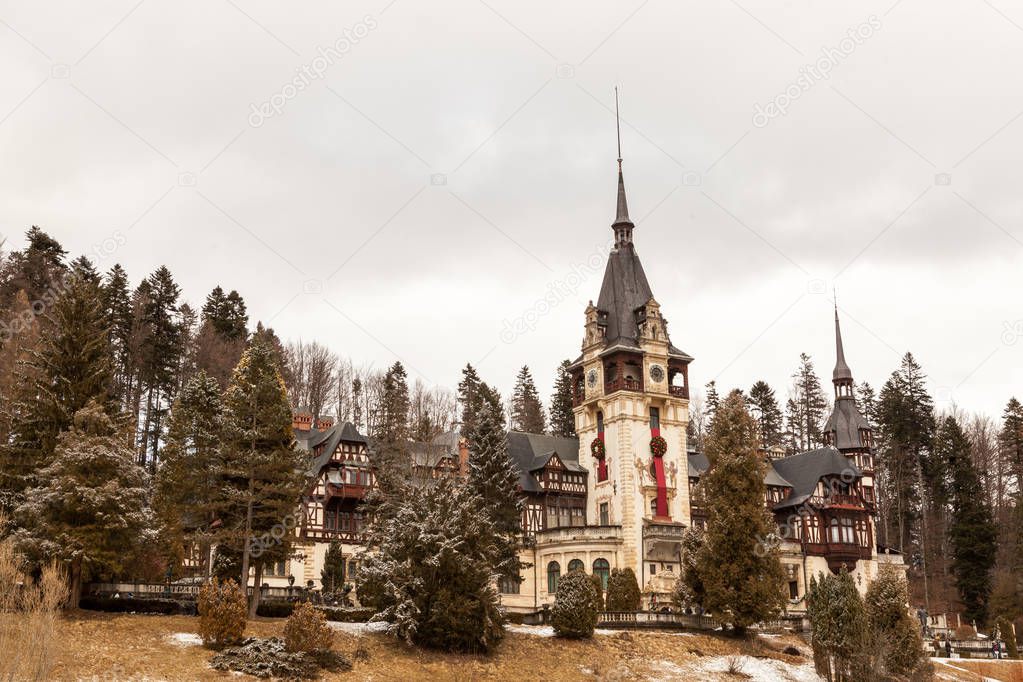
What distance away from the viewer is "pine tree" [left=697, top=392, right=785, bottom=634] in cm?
4600

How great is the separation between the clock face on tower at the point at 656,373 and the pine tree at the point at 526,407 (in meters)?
32.2

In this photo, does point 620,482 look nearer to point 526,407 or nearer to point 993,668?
point 993,668

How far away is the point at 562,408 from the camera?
3745 inches

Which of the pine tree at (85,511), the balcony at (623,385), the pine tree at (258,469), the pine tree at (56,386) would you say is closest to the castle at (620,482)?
the balcony at (623,385)

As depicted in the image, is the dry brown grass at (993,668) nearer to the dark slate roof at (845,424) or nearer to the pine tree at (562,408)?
the dark slate roof at (845,424)

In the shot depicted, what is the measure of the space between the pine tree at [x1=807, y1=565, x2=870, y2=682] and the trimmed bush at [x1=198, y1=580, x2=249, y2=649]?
22818mm

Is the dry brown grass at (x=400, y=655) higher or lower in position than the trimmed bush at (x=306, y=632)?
lower

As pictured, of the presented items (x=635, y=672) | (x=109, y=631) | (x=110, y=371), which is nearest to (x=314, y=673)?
(x=109, y=631)

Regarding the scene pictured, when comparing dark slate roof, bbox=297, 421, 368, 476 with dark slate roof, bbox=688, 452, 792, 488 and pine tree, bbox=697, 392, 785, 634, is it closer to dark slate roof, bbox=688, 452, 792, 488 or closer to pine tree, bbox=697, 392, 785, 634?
pine tree, bbox=697, 392, 785, 634

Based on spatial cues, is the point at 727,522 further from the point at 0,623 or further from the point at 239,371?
the point at 0,623

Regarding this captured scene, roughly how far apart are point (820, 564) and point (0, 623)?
62228mm

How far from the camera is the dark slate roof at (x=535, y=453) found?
223 feet

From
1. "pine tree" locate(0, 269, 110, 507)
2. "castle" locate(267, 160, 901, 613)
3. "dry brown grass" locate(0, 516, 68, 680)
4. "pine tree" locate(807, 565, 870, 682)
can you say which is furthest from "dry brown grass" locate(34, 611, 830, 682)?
"castle" locate(267, 160, 901, 613)

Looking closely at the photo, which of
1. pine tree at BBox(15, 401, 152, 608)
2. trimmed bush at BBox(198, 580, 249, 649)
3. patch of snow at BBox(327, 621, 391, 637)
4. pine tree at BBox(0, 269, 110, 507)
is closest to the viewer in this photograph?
trimmed bush at BBox(198, 580, 249, 649)
